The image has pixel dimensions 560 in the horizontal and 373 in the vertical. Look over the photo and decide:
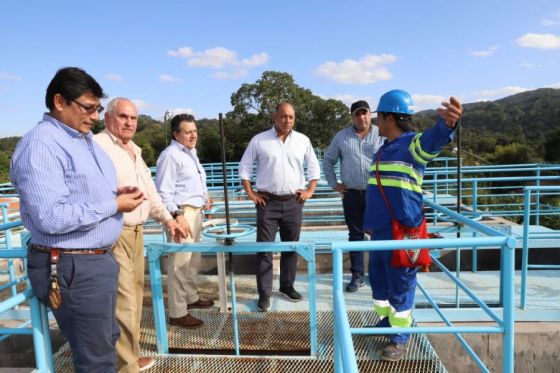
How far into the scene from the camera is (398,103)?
2.63 m

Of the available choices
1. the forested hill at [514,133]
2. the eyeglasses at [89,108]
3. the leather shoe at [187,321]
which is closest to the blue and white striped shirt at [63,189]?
the eyeglasses at [89,108]

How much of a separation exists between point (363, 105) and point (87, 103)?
107 inches

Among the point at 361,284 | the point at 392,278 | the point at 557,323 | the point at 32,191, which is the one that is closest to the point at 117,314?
the point at 32,191

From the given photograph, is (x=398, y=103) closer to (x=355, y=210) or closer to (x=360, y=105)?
(x=360, y=105)

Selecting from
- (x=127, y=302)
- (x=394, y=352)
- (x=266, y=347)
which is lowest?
(x=266, y=347)

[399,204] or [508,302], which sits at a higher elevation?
[399,204]

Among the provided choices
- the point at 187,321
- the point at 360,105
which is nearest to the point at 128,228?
the point at 187,321

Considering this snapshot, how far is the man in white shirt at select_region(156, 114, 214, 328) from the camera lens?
3332 millimetres

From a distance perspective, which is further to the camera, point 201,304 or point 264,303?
point 201,304

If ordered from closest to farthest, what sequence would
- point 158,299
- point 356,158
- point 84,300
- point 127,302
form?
point 84,300 < point 127,302 < point 158,299 < point 356,158

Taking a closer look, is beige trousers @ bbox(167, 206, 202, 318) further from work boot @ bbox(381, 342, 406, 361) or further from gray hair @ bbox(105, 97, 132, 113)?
work boot @ bbox(381, 342, 406, 361)

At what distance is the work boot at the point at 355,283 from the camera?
4125 mm

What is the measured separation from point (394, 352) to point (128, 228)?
6.77ft

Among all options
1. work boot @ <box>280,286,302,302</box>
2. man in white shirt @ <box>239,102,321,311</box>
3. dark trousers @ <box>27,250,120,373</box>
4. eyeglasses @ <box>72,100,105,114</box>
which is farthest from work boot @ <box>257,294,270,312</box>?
eyeglasses @ <box>72,100,105,114</box>
